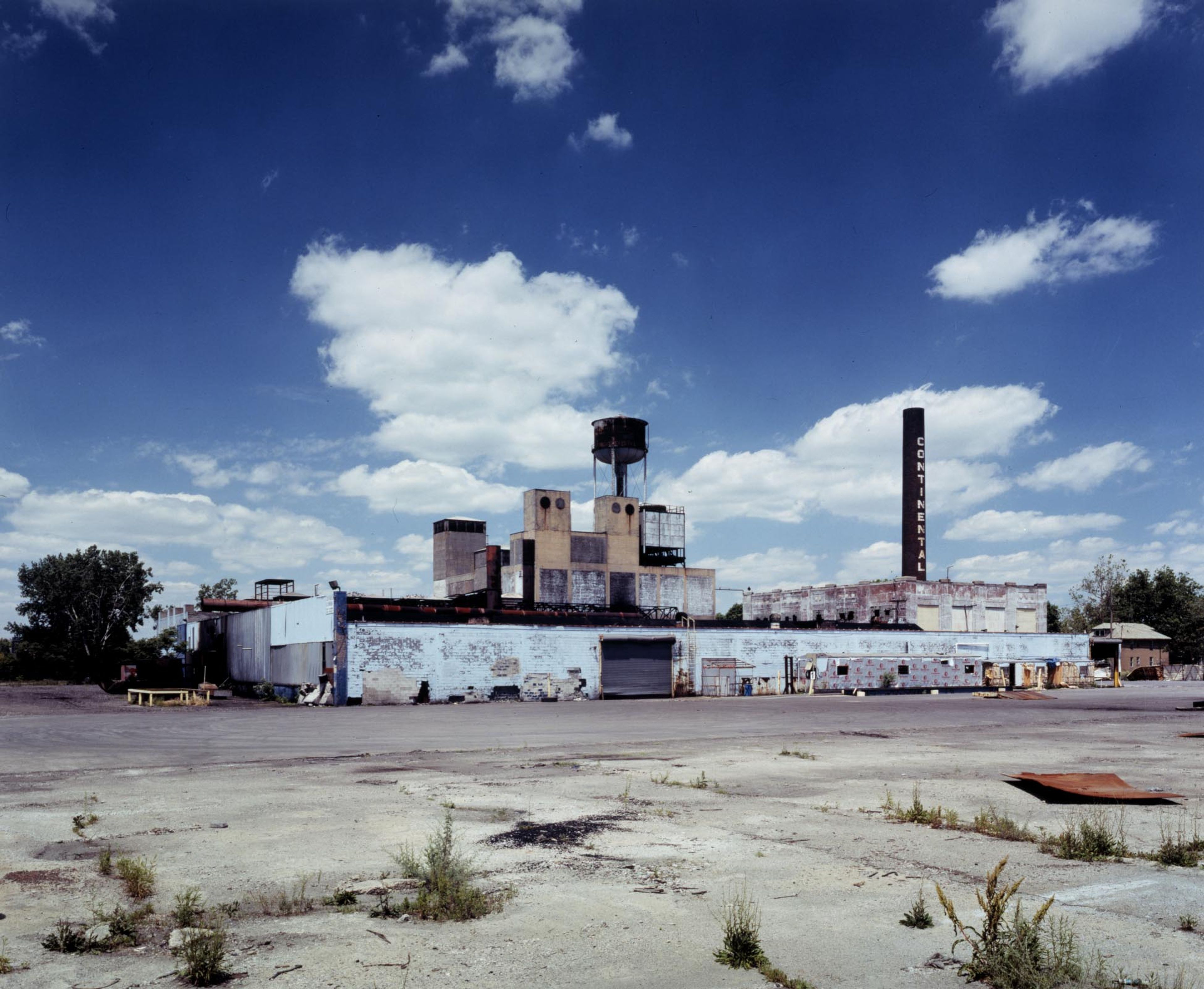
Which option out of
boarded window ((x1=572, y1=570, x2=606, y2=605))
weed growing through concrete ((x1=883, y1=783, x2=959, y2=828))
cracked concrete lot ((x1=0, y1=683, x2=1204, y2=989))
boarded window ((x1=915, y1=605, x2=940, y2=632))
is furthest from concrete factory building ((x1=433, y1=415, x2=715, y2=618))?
weed growing through concrete ((x1=883, y1=783, x2=959, y2=828))

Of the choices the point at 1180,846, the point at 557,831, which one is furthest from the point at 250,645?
the point at 1180,846

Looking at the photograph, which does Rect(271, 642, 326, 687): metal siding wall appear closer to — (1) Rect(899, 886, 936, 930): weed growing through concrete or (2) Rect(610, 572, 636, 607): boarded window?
(2) Rect(610, 572, 636, 607): boarded window

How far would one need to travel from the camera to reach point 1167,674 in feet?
257

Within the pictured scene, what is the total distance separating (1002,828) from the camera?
9477 mm

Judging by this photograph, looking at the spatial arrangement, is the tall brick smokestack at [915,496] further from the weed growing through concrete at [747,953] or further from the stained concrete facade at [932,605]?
the weed growing through concrete at [747,953]

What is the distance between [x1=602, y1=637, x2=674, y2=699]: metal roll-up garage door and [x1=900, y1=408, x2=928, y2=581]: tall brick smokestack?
33399 millimetres

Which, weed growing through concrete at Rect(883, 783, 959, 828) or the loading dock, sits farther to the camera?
the loading dock

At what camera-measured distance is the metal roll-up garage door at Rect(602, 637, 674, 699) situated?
152 feet

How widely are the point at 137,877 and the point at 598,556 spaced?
221ft

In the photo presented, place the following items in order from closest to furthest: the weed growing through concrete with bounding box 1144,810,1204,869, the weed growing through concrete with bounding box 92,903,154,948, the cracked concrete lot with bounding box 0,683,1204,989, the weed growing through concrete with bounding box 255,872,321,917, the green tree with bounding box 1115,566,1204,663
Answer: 1. the cracked concrete lot with bounding box 0,683,1204,989
2. the weed growing through concrete with bounding box 92,903,154,948
3. the weed growing through concrete with bounding box 255,872,321,917
4. the weed growing through concrete with bounding box 1144,810,1204,869
5. the green tree with bounding box 1115,566,1204,663

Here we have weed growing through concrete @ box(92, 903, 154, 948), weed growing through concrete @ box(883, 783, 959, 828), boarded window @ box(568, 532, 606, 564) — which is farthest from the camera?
boarded window @ box(568, 532, 606, 564)

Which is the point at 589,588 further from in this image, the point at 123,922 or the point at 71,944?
the point at 71,944

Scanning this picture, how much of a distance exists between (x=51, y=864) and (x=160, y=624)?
303 ft

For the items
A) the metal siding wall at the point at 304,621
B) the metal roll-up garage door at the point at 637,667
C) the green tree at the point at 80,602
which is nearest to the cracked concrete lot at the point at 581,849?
the metal siding wall at the point at 304,621
